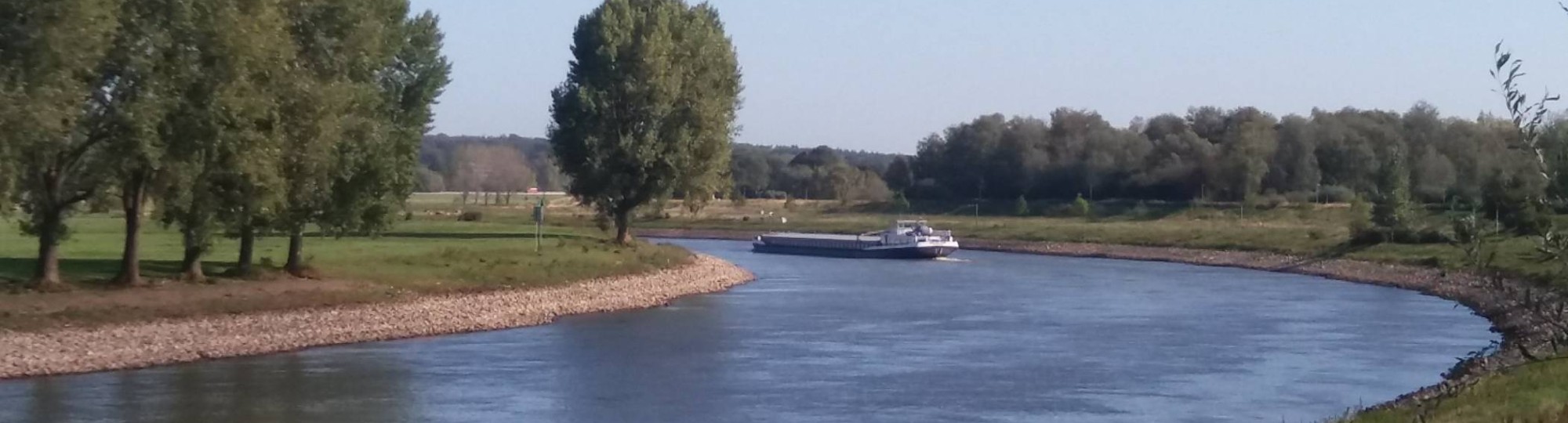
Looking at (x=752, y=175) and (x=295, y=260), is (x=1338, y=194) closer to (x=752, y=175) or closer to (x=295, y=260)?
(x=295, y=260)

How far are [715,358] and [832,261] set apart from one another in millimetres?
43193

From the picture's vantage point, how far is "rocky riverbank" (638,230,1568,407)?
29.0ft

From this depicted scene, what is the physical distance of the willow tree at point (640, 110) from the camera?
2140 inches

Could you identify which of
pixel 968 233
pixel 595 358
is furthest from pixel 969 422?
pixel 968 233

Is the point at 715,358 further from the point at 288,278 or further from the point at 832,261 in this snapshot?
the point at 832,261

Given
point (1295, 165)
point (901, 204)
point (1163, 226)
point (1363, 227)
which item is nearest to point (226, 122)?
point (1363, 227)

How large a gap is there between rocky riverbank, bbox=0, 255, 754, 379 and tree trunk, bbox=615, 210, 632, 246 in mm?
8705

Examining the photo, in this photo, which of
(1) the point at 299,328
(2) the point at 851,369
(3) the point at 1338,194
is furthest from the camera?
(3) the point at 1338,194

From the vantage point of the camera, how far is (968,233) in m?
90.9

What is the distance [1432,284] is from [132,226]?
3682 centimetres

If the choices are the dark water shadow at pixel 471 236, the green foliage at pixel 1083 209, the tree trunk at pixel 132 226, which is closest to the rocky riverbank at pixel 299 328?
the tree trunk at pixel 132 226

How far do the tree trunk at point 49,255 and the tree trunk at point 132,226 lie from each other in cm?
130

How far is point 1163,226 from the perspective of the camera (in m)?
81.9

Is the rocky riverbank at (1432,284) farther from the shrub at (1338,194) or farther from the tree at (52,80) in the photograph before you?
the shrub at (1338,194)
